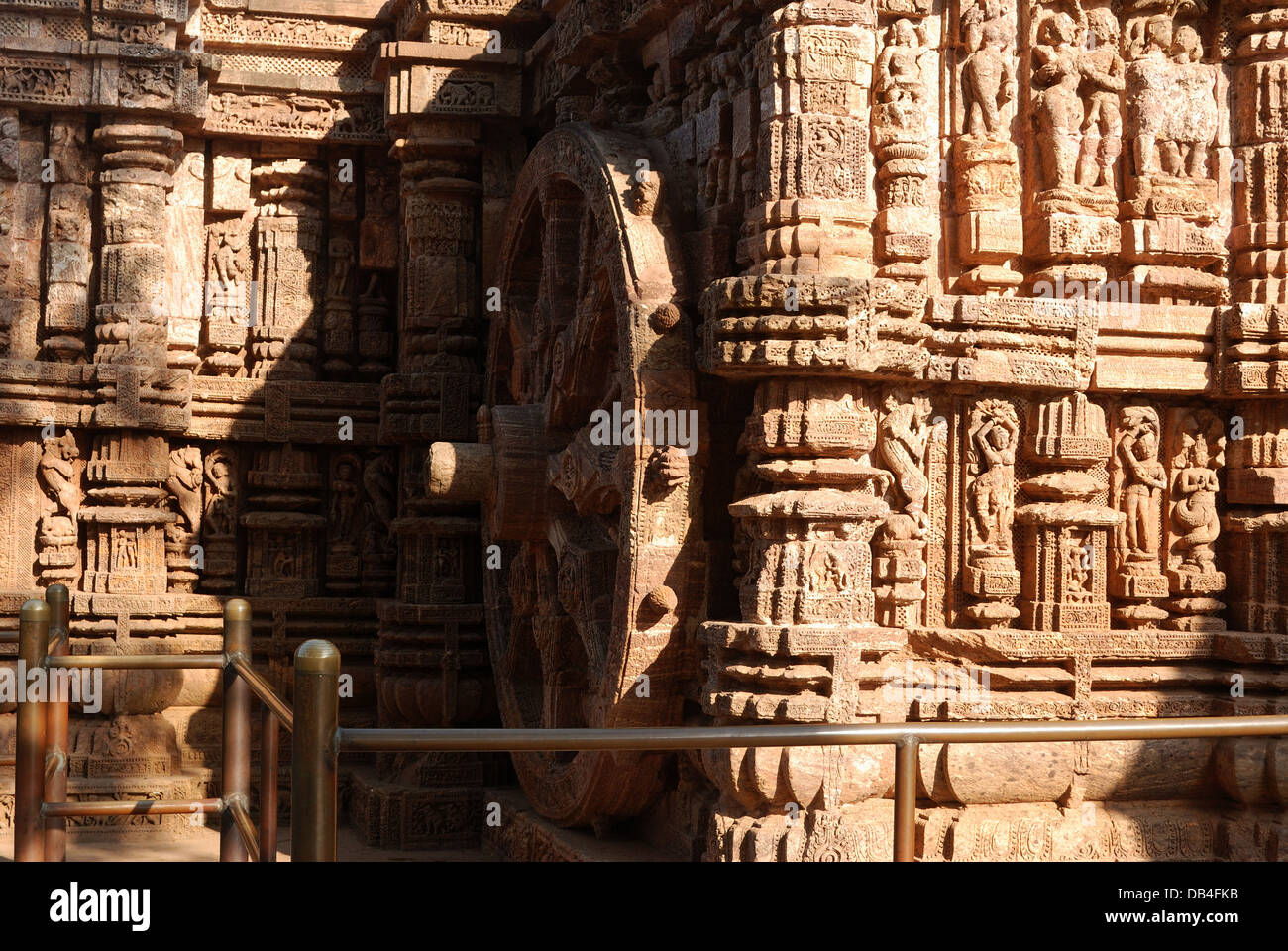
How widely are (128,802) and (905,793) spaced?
100 inches

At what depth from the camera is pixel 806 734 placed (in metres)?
3.28

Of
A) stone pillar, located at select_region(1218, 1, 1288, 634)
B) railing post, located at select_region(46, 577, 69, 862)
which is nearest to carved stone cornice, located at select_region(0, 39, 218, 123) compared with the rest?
railing post, located at select_region(46, 577, 69, 862)

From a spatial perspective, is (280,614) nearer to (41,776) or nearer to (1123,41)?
(41,776)

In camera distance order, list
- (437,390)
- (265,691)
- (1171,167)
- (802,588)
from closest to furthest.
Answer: (265,691), (802,588), (1171,167), (437,390)

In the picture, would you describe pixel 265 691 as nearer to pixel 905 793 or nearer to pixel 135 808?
pixel 135 808

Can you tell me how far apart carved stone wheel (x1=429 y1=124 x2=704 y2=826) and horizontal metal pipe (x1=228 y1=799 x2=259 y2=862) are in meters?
1.74

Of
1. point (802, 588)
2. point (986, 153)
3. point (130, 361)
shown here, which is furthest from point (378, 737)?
point (130, 361)

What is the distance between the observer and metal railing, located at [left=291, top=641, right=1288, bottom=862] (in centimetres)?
295

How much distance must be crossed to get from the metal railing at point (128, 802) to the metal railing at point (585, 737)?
0.89 feet

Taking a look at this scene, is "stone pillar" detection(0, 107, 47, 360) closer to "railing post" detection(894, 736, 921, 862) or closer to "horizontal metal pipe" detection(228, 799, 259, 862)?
"horizontal metal pipe" detection(228, 799, 259, 862)

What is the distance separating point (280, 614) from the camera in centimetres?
910

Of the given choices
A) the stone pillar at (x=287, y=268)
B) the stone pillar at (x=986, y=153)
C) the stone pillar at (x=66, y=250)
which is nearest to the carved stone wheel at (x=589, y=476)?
the stone pillar at (x=986, y=153)

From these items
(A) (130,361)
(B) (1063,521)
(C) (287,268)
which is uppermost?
(C) (287,268)

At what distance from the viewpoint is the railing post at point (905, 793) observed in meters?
3.28
